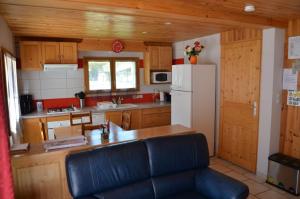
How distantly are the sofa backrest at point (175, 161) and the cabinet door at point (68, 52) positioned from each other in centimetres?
292

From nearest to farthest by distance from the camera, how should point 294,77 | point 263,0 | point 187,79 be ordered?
point 263,0 < point 294,77 < point 187,79

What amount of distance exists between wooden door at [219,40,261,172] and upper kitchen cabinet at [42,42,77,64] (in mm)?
2941

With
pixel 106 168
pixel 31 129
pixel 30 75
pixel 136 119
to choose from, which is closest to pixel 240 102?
pixel 136 119

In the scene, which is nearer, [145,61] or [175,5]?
[175,5]

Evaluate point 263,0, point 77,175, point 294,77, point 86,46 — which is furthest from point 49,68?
point 294,77

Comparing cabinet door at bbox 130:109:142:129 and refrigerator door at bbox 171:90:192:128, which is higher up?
refrigerator door at bbox 171:90:192:128

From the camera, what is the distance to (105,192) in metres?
2.06

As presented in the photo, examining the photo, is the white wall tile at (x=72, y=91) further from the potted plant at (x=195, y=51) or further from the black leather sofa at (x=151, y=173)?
the black leather sofa at (x=151, y=173)

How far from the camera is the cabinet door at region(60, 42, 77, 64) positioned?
444 centimetres

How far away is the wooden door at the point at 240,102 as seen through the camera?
355cm

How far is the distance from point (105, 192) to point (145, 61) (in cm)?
387

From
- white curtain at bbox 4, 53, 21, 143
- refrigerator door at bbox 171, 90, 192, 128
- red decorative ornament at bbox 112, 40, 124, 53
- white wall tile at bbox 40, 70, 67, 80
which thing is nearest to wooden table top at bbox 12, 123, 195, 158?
white curtain at bbox 4, 53, 21, 143

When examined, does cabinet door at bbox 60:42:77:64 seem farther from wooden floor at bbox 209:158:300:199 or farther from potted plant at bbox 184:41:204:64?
wooden floor at bbox 209:158:300:199

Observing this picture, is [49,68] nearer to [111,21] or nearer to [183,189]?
[111,21]
